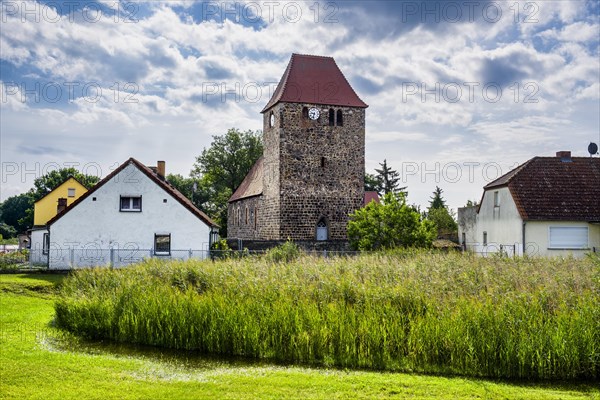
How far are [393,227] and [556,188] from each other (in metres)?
8.48

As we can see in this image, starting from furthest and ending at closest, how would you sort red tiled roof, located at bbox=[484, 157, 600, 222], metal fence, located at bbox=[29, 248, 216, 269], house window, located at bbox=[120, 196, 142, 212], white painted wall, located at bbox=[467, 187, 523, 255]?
white painted wall, located at bbox=[467, 187, 523, 255]
red tiled roof, located at bbox=[484, 157, 600, 222]
house window, located at bbox=[120, 196, 142, 212]
metal fence, located at bbox=[29, 248, 216, 269]

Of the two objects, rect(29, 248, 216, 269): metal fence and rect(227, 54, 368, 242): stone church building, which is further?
rect(227, 54, 368, 242): stone church building

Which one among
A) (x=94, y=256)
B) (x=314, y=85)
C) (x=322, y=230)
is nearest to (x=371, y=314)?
(x=94, y=256)

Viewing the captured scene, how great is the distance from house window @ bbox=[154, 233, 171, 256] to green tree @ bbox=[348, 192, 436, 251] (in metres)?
9.10

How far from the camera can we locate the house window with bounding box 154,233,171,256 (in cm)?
2752

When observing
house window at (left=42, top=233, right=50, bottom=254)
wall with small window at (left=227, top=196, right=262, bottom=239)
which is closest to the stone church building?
wall with small window at (left=227, top=196, right=262, bottom=239)

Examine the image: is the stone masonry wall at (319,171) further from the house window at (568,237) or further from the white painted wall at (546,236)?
the house window at (568,237)

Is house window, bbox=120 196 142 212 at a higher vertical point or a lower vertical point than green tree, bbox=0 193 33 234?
lower

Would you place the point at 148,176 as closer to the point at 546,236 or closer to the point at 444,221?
the point at 546,236

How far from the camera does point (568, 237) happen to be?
28578 millimetres

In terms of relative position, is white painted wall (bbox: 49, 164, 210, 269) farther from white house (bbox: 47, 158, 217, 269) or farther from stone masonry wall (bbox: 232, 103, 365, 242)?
stone masonry wall (bbox: 232, 103, 365, 242)

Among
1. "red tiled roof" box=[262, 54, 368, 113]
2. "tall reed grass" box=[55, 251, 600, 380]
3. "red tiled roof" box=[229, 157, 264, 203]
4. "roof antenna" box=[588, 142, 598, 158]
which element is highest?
"red tiled roof" box=[262, 54, 368, 113]

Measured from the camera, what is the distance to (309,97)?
35219 millimetres

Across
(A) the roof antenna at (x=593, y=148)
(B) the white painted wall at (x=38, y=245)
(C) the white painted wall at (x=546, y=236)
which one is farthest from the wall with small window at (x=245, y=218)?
(A) the roof antenna at (x=593, y=148)
